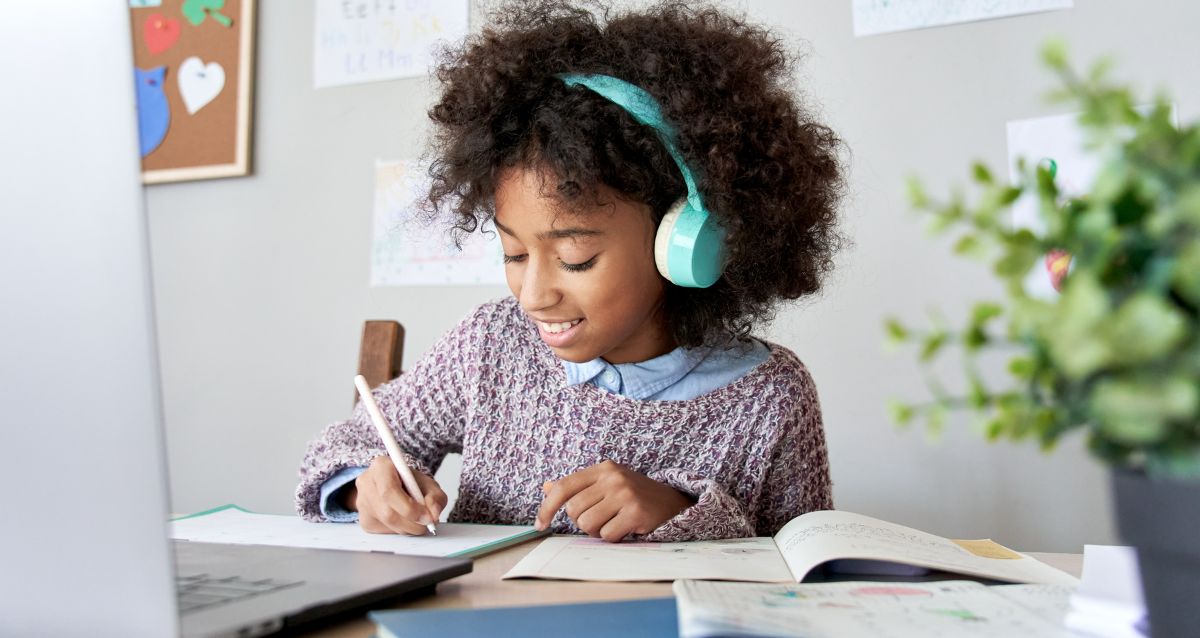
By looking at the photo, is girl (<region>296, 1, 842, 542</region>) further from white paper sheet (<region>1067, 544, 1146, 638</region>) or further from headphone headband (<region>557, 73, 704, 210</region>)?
white paper sheet (<region>1067, 544, 1146, 638</region>)

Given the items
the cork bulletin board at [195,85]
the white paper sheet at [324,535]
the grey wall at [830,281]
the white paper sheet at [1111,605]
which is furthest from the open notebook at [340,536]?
the cork bulletin board at [195,85]

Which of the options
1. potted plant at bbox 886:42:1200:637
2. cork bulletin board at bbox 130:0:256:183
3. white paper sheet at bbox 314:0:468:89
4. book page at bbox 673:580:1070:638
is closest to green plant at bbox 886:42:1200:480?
potted plant at bbox 886:42:1200:637

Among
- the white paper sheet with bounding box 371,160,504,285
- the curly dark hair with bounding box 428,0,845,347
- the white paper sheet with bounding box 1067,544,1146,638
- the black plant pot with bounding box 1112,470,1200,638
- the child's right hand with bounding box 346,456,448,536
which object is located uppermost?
the curly dark hair with bounding box 428,0,845,347

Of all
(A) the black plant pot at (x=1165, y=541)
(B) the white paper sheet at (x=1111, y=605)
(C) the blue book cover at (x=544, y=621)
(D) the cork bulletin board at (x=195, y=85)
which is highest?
(D) the cork bulletin board at (x=195, y=85)

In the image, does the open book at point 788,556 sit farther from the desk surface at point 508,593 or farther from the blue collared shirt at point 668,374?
the blue collared shirt at point 668,374

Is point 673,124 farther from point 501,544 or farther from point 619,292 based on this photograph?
point 501,544

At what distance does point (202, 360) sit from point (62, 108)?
1.60m

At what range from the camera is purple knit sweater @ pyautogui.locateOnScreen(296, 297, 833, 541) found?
39.0 inches

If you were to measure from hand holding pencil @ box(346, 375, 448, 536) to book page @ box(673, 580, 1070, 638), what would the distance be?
0.33 m

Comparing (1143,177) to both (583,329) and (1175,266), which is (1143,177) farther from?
(583,329)

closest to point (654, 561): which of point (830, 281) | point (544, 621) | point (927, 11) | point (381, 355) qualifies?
point (544, 621)

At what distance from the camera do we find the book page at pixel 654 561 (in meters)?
0.62

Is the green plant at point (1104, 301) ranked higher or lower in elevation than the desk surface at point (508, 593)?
higher

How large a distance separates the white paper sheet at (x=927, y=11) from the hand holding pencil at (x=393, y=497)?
0.93 m
